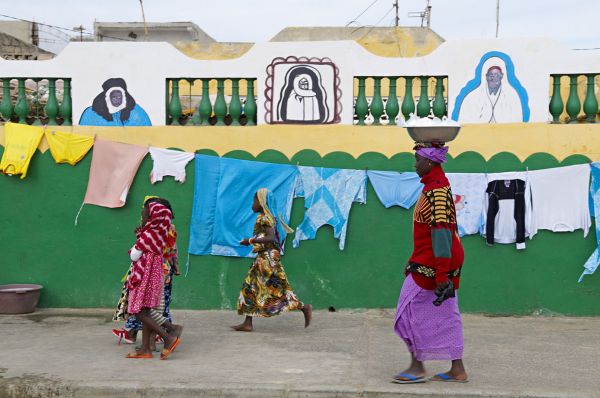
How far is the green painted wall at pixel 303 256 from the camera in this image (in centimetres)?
933

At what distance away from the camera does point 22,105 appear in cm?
973

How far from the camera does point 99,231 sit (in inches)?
382

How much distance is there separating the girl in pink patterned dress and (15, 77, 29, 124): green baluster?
317cm

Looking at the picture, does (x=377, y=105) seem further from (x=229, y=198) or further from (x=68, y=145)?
(x=68, y=145)

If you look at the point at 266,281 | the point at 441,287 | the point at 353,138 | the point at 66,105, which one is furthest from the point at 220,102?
the point at 441,287

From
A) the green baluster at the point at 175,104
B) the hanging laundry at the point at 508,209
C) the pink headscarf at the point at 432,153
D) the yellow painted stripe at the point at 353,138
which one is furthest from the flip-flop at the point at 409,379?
the green baluster at the point at 175,104

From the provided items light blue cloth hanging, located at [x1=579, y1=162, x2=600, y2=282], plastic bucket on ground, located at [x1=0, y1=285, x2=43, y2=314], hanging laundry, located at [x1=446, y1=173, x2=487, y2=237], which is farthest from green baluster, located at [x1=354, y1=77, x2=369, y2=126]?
plastic bucket on ground, located at [x1=0, y1=285, x2=43, y2=314]

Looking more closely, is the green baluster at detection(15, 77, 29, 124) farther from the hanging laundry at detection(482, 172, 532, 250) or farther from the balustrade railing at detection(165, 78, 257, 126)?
the hanging laundry at detection(482, 172, 532, 250)

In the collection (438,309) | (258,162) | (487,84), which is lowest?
(438,309)

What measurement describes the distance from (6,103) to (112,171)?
140 cm

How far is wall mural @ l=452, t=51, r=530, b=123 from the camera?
9320 mm

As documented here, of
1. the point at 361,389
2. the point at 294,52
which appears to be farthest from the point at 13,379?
the point at 294,52

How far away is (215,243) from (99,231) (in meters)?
1.28

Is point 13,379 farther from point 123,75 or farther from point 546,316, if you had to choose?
point 546,316
